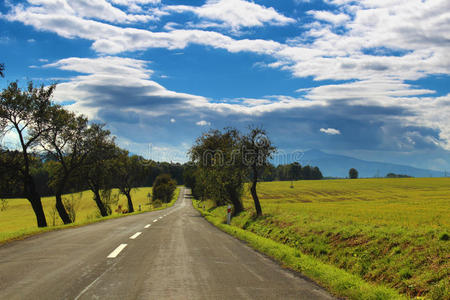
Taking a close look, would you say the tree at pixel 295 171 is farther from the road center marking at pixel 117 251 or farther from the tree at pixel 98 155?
the road center marking at pixel 117 251

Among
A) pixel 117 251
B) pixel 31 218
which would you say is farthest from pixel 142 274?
pixel 31 218

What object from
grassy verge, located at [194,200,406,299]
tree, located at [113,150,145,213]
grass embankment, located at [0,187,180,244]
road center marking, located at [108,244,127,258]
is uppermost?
tree, located at [113,150,145,213]

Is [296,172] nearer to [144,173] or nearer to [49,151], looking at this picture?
[144,173]

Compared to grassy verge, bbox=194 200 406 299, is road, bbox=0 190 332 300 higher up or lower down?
higher up

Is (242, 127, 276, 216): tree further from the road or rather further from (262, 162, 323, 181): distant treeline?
(262, 162, 323, 181): distant treeline

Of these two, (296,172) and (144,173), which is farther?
(296,172)

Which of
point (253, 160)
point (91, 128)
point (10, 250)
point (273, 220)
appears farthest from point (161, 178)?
point (10, 250)

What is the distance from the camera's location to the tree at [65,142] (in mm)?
26844

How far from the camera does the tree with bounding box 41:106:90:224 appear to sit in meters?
26.8

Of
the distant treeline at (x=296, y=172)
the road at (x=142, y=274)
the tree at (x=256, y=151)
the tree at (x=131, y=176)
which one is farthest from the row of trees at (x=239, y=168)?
the distant treeline at (x=296, y=172)

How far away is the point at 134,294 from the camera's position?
5402 mm

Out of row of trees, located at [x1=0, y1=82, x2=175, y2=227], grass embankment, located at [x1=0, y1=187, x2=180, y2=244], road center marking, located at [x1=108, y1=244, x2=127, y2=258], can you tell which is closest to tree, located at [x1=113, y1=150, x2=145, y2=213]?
grass embankment, located at [x1=0, y1=187, x2=180, y2=244]

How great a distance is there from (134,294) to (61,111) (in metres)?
25.1

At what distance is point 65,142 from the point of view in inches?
1192
